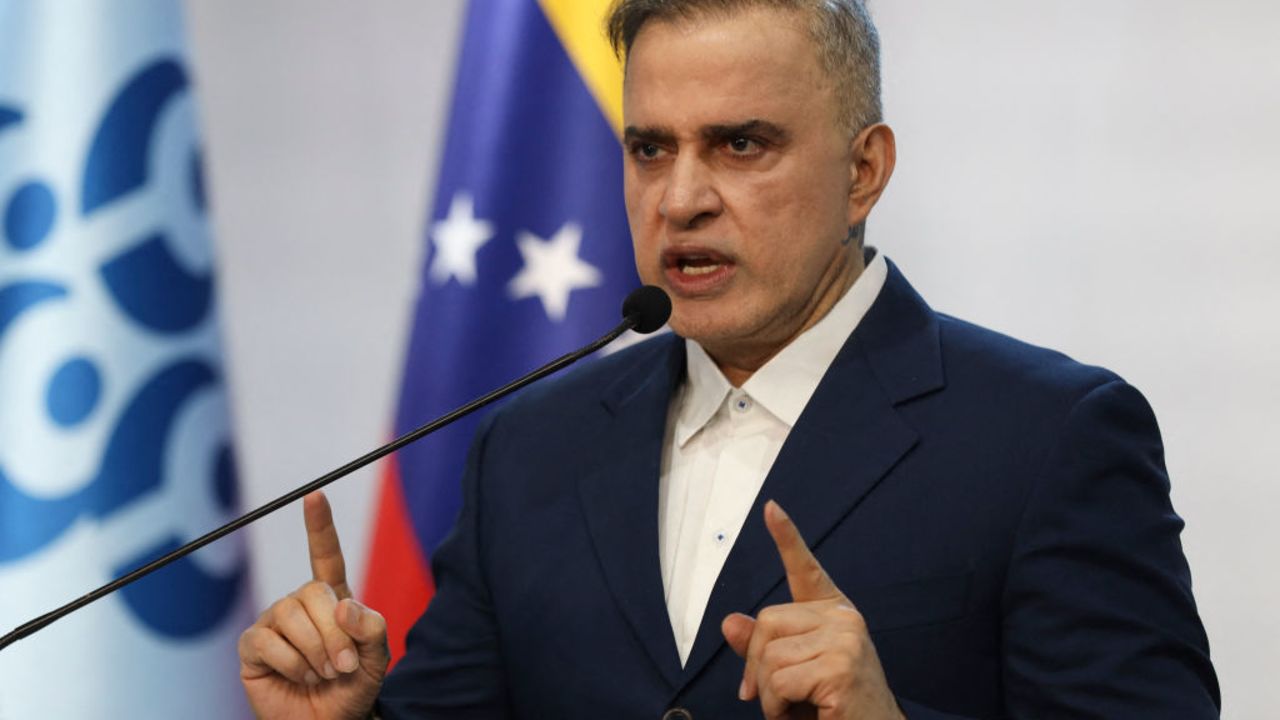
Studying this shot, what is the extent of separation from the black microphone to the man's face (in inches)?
5.7

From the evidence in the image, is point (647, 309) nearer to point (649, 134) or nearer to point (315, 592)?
point (649, 134)

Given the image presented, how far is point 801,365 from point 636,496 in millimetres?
254

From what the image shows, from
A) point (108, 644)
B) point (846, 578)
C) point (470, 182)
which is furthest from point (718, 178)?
point (108, 644)

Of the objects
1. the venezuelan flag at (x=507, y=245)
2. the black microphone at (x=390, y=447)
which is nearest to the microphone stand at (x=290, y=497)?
the black microphone at (x=390, y=447)

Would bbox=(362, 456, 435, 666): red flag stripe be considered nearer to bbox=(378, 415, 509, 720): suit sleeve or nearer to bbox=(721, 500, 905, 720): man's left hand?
bbox=(378, 415, 509, 720): suit sleeve

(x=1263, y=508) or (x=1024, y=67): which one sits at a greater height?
(x=1024, y=67)

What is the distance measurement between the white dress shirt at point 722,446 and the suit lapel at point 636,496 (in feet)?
0.09

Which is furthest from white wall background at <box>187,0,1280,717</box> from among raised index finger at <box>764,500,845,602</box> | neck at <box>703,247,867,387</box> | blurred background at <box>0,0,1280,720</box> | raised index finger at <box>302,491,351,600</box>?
raised index finger at <box>764,500,845,602</box>

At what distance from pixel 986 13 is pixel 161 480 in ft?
5.86

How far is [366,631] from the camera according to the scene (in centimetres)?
150

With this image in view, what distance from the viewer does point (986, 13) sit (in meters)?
2.80

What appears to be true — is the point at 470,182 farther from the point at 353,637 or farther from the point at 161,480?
the point at 353,637

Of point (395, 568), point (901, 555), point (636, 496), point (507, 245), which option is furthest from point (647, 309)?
point (395, 568)

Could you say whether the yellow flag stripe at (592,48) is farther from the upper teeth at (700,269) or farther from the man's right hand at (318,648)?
the man's right hand at (318,648)
